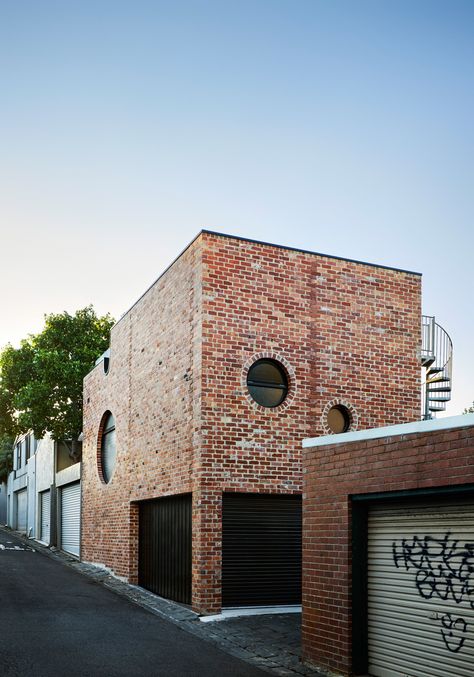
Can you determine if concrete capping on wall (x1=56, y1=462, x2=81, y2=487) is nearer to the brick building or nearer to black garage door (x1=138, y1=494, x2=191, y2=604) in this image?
black garage door (x1=138, y1=494, x2=191, y2=604)

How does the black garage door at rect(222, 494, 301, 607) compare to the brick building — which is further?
the brick building

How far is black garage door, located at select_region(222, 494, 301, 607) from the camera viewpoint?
44.8 feet

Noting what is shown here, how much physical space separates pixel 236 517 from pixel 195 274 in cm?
454

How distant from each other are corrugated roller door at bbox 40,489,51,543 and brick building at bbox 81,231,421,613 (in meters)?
14.9

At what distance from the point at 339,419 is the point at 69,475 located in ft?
45.3

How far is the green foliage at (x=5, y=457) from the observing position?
170 ft

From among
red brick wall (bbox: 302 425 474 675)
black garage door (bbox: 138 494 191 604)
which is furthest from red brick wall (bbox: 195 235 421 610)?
red brick wall (bbox: 302 425 474 675)

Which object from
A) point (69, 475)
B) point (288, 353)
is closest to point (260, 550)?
point (288, 353)

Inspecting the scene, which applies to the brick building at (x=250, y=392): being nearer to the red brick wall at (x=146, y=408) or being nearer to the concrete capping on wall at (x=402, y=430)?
the red brick wall at (x=146, y=408)

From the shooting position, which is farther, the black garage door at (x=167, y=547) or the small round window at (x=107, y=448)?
A: the small round window at (x=107, y=448)

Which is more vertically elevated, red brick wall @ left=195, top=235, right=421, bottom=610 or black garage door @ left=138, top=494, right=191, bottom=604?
red brick wall @ left=195, top=235, right=421, bottom=610

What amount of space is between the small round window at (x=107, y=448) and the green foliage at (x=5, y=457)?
3196cm

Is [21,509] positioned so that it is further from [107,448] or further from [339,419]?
[339,419]

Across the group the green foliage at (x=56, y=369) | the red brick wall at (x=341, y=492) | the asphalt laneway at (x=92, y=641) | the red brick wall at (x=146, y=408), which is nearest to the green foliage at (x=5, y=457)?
the green foliage at (x=56, y=369)
